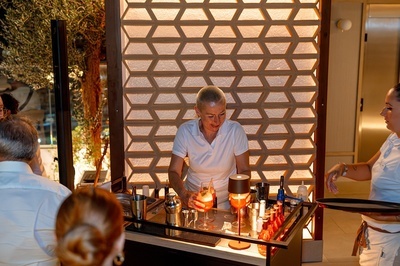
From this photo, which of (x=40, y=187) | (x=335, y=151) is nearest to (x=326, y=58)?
(x=335, y=151)

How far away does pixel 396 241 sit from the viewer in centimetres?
230

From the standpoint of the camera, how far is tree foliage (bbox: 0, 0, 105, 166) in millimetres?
4309

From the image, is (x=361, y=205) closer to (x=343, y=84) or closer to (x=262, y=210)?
(x=262, y=210)

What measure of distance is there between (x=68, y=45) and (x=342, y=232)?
3.28 meters

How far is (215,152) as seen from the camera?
2826 mm

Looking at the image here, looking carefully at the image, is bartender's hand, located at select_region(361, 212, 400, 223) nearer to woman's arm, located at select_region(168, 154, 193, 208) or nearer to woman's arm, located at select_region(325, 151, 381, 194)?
woman's arm, located at select_region(325, 151, 381, 194)

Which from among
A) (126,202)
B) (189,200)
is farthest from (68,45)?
(189,200)

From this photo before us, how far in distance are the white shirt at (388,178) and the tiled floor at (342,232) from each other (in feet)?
4.70

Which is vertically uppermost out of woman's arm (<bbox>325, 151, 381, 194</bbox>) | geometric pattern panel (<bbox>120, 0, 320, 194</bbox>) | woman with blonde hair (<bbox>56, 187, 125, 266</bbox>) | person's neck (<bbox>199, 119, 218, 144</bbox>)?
geometric pattern panel (<bbox>120, 0, 320, 194</bbox>)

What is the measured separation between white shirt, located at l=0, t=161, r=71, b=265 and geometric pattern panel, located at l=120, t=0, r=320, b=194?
1.89 meters

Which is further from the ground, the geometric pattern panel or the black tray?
the geometric pattern panel

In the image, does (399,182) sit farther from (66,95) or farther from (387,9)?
(387,9)

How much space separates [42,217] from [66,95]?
48.9 inches

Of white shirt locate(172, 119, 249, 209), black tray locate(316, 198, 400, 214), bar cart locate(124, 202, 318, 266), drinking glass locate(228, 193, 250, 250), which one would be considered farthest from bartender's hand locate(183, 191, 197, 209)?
black tray locate(316, 198, 400, 214)
